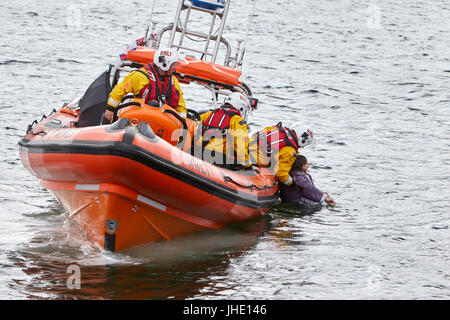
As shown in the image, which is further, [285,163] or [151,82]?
[285,163]

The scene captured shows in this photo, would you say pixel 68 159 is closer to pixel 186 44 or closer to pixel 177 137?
pixel 177 137

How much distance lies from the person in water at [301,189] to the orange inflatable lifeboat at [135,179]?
1.14 meters

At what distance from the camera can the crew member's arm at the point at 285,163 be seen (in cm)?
650

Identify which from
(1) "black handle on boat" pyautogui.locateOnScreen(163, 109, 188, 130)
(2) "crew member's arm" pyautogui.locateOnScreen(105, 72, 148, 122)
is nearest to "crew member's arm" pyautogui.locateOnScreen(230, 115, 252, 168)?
(1) "black handle on boat" pyautogui.locateOnScreen(163, 109, 188, 130)

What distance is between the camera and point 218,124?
5.84 m

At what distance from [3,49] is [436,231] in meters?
10.8

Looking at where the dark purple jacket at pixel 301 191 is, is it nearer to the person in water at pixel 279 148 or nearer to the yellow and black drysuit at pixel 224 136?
the person in water at pixel 279 148

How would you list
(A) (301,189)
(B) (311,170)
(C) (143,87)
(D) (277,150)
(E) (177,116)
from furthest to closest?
(B) (311,170), (A) (301,189), (D) (277,150), (C) (143,87), (E) (177,116)

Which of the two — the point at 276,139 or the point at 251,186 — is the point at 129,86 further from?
the point at 276,139

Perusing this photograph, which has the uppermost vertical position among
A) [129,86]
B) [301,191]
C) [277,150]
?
[129,86]

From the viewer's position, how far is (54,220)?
5.86 metres

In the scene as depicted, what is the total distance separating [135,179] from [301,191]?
8.18ft

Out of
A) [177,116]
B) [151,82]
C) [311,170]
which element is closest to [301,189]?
[311,170]
